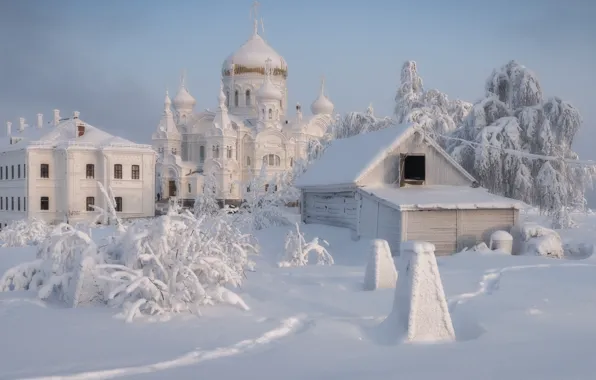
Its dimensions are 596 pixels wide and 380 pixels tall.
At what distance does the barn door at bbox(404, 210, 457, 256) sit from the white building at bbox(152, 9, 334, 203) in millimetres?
36757

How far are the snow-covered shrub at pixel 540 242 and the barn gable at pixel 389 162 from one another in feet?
10.4

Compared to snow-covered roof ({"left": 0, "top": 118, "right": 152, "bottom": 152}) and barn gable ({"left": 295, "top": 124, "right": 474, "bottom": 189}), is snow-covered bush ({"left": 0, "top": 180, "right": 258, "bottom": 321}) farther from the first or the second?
snow-covered roof ({"left": 0, "top": 118, "right": 152, "bottom": 152})

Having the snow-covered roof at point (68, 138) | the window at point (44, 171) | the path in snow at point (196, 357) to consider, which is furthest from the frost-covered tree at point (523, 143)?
the window at point (44, 171)

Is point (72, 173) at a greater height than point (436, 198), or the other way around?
point (72, 173)

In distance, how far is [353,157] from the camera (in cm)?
2253

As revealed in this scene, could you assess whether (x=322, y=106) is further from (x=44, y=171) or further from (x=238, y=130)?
(x=44, y=171)

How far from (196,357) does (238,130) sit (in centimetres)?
5503

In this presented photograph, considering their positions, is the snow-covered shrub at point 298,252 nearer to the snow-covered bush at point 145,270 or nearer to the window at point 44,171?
the snow-covered bush at point 145,270

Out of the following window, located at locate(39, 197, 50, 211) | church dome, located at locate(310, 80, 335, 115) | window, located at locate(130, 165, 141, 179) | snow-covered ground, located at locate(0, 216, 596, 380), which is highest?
church dome, located at locate(310, 80, 335, 115)

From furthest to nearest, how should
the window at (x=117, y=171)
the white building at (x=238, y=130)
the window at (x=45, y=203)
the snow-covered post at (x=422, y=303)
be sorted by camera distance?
1. the white building at (x=238, y=130)
2. the window at (x=117, y=171)
3. the window at (x=45, y=203)
4. the snow-covered post at (x=422, y=303)

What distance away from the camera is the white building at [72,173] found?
41906 mm

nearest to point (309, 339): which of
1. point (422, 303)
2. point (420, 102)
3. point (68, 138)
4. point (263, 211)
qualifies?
point (422, 303)

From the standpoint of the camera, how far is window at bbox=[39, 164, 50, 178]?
42.3 meters

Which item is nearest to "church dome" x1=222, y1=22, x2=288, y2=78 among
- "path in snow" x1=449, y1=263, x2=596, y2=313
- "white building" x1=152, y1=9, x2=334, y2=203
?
"white building" x1=152, y1=9, x2=334, y2=203
